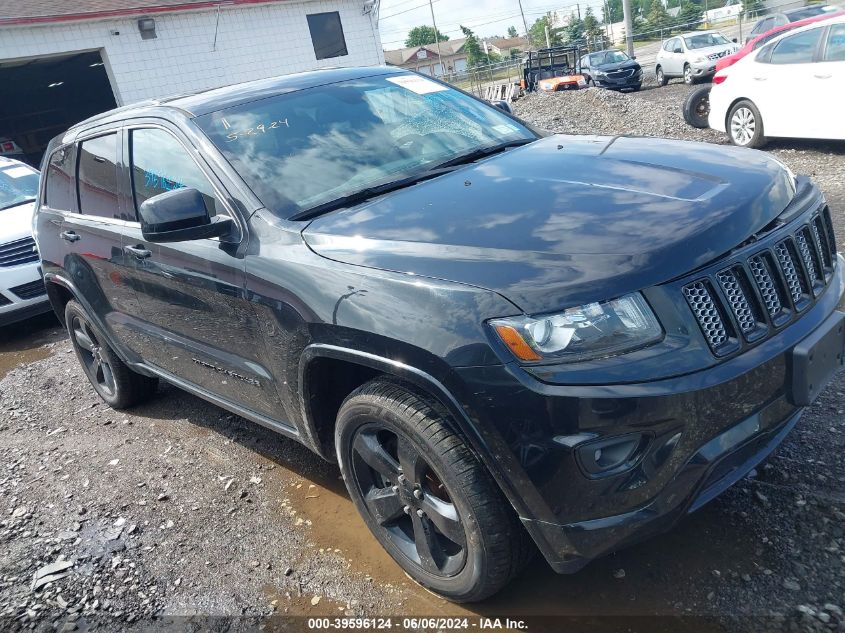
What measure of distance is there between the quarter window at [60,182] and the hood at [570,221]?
2527 mm

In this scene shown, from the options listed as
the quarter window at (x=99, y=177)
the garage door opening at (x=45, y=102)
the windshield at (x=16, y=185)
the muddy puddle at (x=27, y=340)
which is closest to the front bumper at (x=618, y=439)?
the quarter window at (x=99, y=177)

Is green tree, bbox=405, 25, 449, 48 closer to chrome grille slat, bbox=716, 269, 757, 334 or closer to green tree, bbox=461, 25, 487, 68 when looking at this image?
green tree, bbox=461, 25, 487, 68

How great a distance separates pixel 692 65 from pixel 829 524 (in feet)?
77.7

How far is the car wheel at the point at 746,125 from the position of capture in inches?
364

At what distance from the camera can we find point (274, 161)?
3.12m

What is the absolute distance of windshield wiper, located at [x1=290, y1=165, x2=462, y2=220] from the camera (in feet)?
9.50

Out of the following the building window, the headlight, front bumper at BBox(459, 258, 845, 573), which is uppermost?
the building window

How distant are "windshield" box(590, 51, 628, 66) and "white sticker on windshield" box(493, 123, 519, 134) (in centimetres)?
2402

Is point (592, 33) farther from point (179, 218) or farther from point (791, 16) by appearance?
point (179, 218)

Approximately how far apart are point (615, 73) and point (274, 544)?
24803mm

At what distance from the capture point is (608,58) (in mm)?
26031

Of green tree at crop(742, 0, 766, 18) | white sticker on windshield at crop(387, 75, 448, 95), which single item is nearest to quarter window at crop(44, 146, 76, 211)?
white sticker on windshield at crop(387, 75, 448, 95)

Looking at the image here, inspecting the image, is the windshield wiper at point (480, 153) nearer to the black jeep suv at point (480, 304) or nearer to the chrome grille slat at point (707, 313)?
Answer: the black jeep suv at point (480, 304)

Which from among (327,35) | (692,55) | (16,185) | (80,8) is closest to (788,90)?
(16,185)
